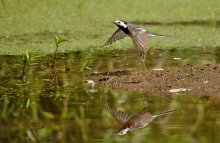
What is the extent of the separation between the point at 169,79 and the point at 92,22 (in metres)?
2.34

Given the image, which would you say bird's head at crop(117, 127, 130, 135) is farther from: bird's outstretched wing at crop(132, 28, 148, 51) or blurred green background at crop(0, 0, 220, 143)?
bird's outstretched wing at crop(132, 28, 148, 51)

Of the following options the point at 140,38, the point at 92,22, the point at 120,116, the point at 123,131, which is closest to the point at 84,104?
the point at 120,116

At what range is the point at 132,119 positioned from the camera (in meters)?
3.53

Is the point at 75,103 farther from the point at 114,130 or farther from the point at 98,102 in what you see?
the point at 114,130

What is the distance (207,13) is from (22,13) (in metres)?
1.74

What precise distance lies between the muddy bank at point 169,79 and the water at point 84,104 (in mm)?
105

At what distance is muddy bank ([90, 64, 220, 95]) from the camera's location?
4.12 m

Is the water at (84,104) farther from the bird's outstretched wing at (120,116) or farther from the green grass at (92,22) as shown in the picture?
the green grass at (92,22)

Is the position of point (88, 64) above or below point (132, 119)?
above

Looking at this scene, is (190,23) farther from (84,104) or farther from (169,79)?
(84,104)

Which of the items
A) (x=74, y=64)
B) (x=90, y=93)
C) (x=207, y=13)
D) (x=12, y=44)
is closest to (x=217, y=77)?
(x=90, y=93)

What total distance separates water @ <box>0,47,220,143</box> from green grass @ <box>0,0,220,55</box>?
369 mm

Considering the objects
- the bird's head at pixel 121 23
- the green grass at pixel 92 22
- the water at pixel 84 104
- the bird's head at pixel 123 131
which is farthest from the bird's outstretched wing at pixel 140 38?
the bird's head at pixel 123 131

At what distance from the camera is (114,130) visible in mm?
3254
